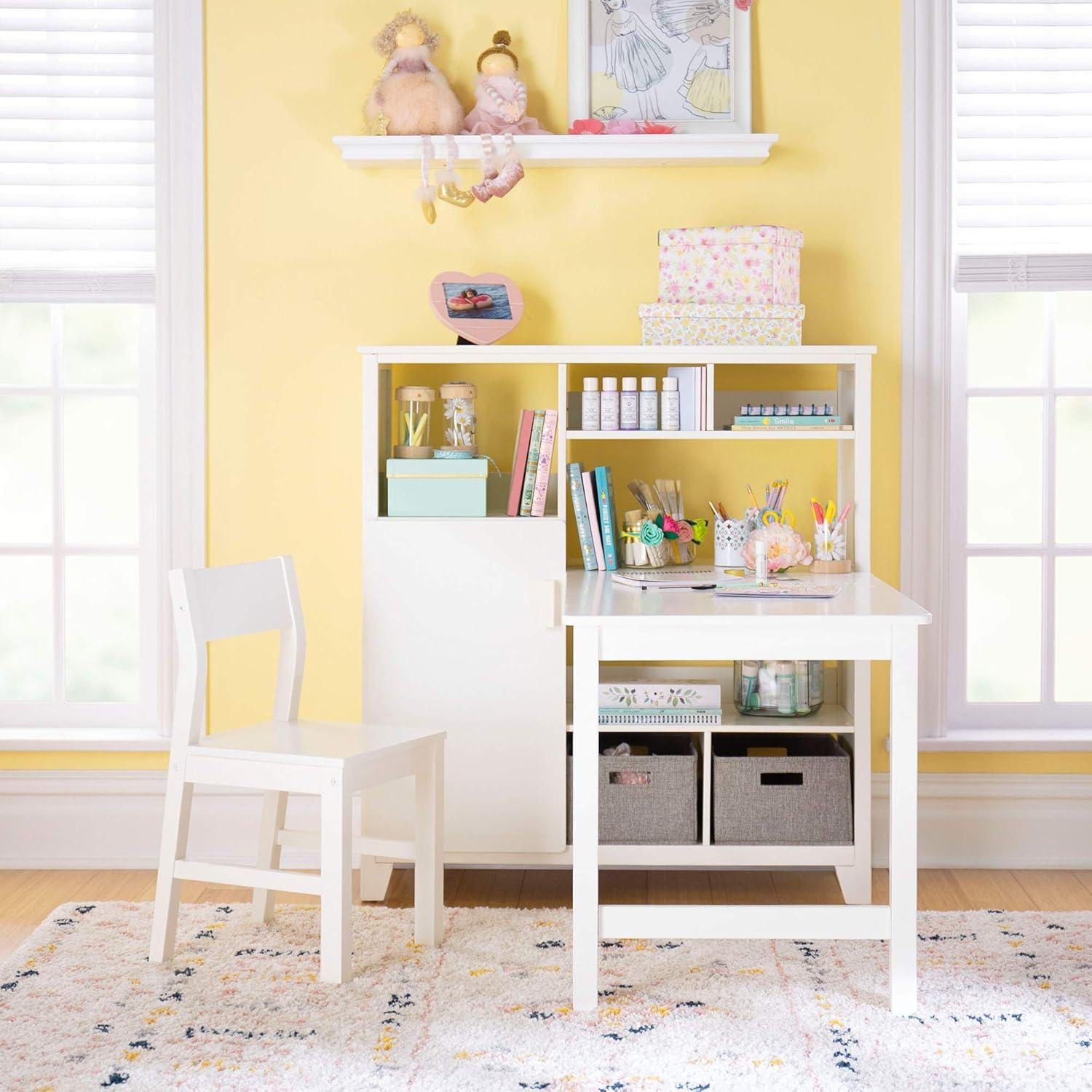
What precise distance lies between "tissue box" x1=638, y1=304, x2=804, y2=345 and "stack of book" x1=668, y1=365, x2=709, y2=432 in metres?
0.07

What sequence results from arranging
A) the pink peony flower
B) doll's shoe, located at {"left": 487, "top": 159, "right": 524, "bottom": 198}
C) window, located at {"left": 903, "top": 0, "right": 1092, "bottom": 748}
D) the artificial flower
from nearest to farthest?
the pink peony flower < the artificial flower < doll's shoe, located at {"left": 487, "top": 159, "right": 524, "bottom": 198} < window, located at {"left": 903, "top": 0, "right": 1092, "bottom": 748}

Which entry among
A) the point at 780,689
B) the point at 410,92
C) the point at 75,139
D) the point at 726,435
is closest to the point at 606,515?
the point at 726,435

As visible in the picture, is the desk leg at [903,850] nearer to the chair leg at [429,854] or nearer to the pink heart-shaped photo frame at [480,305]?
the chair leg at [429,854]

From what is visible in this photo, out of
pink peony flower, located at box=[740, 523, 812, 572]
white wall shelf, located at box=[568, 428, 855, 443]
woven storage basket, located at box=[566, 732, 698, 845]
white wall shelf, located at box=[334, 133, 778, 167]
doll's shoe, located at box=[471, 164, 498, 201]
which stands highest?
white wall shelf, located at box=[334, 133, 778, 167]

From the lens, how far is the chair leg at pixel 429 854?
2471mm

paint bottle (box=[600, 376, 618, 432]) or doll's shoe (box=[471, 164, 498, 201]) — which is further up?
doll's shoe (box=[471, 164, 498, 201])

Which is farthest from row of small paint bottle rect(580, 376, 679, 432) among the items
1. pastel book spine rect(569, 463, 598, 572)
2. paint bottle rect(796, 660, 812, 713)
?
paint bottle rect(796, 660, 812, 713)

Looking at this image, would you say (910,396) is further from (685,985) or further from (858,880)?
(685,985)

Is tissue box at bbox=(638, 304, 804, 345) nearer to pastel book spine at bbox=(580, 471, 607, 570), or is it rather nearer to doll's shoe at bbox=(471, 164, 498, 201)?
Answer: pastel book spine at bbox=(580, 471, 607, 570)

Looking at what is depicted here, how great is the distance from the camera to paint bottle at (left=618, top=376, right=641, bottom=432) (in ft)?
9.09

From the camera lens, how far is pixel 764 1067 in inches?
77.1

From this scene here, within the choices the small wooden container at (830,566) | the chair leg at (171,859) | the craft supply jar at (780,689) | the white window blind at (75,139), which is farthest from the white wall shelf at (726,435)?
the white window blind at (75,139)

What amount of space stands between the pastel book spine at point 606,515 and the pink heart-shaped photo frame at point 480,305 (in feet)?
1.35

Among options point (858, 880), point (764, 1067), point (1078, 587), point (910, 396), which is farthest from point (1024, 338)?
point (764, 1067)
